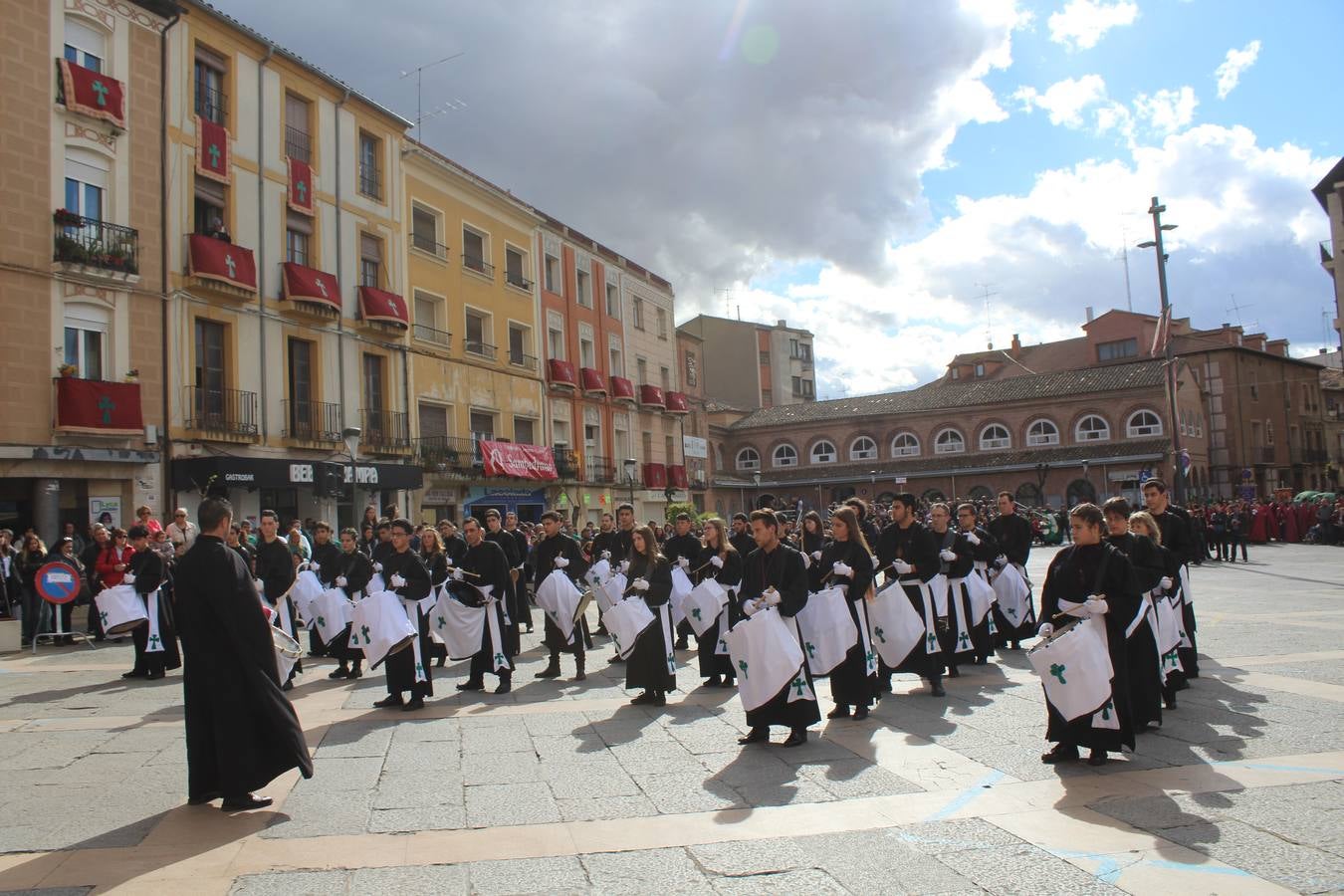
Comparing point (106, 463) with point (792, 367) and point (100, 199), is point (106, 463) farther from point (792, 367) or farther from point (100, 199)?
point (792, 367)

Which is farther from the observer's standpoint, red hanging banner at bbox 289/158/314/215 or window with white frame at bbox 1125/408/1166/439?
window with white frame at bbox 1125/408/1166/439

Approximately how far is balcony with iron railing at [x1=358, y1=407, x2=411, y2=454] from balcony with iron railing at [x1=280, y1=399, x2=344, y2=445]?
1.01 m

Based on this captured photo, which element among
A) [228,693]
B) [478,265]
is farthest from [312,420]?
[228,693]

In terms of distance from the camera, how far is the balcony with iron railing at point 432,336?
29.3m

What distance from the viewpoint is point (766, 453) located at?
6291cm

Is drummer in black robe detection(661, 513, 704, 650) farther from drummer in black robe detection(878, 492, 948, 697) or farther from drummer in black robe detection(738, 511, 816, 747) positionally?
drummer in black robe detection(738, 511, 816, 747)

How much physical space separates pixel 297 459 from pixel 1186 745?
67.2 feet

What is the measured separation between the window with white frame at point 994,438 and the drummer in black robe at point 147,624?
165 ft

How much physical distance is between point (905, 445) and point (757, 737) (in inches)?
2088

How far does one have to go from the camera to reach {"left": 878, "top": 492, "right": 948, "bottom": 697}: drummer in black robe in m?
9.21

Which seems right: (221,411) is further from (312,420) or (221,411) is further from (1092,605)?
(1092,605)

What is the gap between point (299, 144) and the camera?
25.1 meters

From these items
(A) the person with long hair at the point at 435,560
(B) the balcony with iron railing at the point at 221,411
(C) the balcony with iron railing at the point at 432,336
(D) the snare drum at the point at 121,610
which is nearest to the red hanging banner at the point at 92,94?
(B) the balcony with iron railing at the point at 221,411

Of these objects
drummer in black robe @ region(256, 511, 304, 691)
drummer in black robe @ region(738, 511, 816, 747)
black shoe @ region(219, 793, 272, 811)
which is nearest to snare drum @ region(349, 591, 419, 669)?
drummer in black robe @ region(256, 511, 304, 691)
